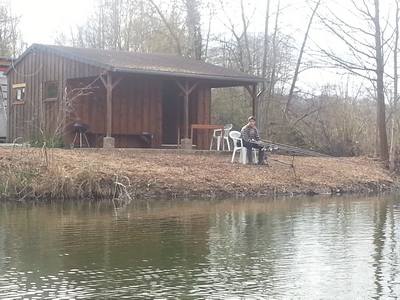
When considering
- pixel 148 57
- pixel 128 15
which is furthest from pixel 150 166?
pixel 128 15

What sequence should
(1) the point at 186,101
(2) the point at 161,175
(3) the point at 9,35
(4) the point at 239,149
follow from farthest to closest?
(3) the point at 9,35 < (1) the point at 186,101 < (4) the point at 239,149 < (2) the point at 161,175

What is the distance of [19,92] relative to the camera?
98.9 feet

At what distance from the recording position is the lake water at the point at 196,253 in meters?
8.50

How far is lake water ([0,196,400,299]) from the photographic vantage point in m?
8.50

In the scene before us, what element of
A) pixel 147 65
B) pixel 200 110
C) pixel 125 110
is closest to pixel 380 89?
pixel 200 110

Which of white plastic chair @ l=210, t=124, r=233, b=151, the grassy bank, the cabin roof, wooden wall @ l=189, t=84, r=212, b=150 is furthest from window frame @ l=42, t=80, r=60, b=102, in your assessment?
white plastic chair @ l=210, t=124, r=233, b=151

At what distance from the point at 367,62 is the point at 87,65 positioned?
11075mm

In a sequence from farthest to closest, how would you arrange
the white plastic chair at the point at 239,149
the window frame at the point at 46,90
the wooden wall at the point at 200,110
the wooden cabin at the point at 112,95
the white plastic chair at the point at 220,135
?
1. the wooden wall at the point at 200,110
2. the window frame at the point at 46,90
3. the white plastic chair at the point at 220,135
4. the wooden cabin at the point at 112,95
5. the white plastic chair at the point at 239,149

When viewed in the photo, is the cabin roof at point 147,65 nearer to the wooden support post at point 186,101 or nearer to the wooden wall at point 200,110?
the wooden support post at point 186,101

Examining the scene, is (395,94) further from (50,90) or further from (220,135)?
(50,90)

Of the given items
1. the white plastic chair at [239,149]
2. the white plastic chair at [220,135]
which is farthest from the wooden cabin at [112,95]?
the white plastic chair at [239,149]

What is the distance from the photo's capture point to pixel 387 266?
995cm

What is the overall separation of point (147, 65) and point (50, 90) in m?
4.40

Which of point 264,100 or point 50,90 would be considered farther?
point 264,100
